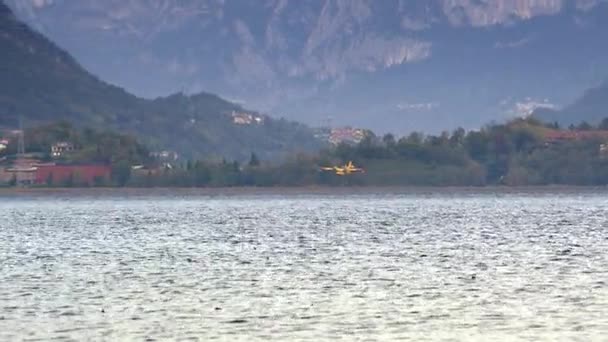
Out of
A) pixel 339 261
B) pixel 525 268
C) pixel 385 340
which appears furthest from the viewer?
pixel 339 261

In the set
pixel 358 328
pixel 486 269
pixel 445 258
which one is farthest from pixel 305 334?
pixel 445 258

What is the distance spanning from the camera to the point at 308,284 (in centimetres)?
7769

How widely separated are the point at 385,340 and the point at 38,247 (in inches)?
A: 2146

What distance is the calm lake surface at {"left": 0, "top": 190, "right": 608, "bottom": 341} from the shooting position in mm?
61969

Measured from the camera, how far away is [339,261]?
92250 millimetres

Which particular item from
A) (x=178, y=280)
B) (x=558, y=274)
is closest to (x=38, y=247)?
(x=178, y=280)

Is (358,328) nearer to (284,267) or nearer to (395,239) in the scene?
(284,267)

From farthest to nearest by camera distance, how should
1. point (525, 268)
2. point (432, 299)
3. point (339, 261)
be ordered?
point (339, 261), point (525, 268), point (432, 299)

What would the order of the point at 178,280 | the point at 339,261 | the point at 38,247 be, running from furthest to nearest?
the point at 38,247 → the point at 339,261 → the point at 178,280

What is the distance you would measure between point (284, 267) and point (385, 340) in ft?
96.5

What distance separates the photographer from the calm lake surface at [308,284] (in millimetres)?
61969

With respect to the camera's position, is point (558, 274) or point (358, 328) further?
point (558, 274)

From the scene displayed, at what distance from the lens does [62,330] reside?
203ft

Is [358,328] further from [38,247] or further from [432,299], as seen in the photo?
[38,247]
